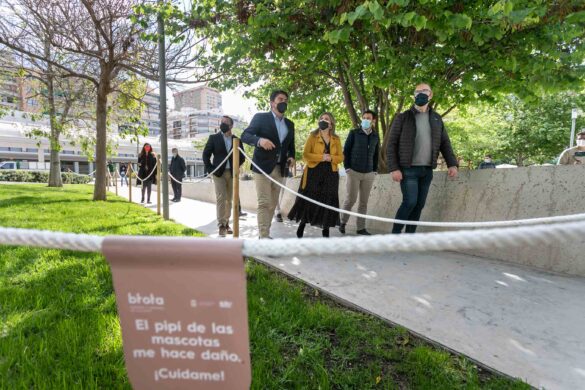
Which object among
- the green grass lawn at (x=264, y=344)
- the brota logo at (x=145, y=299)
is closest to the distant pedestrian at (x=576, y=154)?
the green grass lawn at (x=264, y=344)

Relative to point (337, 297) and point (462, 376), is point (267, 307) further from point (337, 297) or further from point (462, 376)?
point (462, 376)

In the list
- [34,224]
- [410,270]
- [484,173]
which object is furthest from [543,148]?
[34,224]

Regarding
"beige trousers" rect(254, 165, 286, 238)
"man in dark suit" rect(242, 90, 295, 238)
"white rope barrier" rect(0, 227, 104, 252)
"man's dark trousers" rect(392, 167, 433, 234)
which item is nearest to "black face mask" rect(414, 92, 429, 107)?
"man's dark trousers" rect(392, 167, 433, 234)

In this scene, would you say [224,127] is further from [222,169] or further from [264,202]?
[264,202]

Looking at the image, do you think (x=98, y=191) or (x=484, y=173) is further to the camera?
(x=98, y=191)

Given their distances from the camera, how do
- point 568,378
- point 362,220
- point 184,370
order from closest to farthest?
point 184,370
point 568,378
point 362,220

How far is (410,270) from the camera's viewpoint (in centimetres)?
365

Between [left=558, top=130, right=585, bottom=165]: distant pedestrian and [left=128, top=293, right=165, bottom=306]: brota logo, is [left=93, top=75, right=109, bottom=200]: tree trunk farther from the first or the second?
[left=558, top=130, right=585, bottom=165]: distant pedestrian

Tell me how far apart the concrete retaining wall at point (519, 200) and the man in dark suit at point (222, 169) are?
Result: 2.93 metres

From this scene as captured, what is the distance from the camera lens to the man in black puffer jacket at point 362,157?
516 centimetres

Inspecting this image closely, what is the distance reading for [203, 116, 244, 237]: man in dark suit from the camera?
5578 millimetres

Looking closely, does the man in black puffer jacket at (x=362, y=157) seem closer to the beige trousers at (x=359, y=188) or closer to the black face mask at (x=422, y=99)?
the beige trousers at (x=359, y=188)

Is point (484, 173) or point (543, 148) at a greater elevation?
point (543, 148)

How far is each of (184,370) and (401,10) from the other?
418 cm
